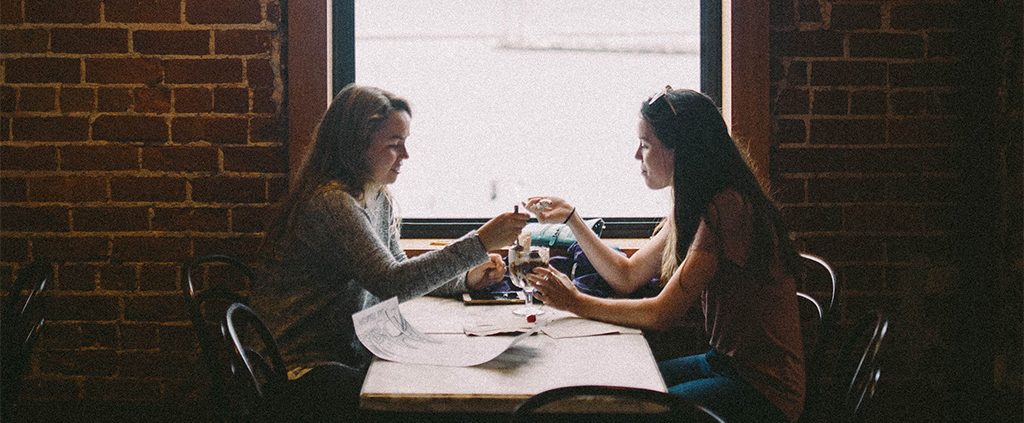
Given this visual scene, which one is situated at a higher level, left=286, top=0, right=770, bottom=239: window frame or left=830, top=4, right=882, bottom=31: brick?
left=830, top=4, right=882, bottom=31: brick

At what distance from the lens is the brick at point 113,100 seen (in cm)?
228

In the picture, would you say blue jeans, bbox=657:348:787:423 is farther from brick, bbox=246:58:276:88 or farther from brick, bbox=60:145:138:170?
brick, bbox=60:145:138:170

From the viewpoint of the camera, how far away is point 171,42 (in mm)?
2271

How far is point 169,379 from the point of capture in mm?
2369

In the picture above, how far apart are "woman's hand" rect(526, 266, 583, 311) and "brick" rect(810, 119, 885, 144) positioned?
1086 millimetres

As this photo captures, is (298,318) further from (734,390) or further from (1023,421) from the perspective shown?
(1023,421)

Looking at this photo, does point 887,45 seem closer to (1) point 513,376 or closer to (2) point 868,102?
(2) point 868,102

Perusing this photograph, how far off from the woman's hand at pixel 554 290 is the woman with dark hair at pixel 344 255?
153mm

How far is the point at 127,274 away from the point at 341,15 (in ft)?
3.51

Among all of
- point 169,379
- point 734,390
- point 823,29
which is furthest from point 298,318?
point 823,29

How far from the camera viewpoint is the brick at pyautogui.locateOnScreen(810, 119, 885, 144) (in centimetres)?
229

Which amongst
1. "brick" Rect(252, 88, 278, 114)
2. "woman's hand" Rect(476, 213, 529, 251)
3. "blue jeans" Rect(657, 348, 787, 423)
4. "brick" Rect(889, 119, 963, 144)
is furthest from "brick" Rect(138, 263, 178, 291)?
"brick" Rect(889, 119, 963, 144)

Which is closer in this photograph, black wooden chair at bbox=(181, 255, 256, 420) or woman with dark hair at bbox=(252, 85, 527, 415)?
black wooden chair at bbox=(181, 255, 256, 420)

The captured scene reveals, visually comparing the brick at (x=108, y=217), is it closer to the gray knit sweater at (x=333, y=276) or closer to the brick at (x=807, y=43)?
the gray knit sweater at (x=333, y=276)
